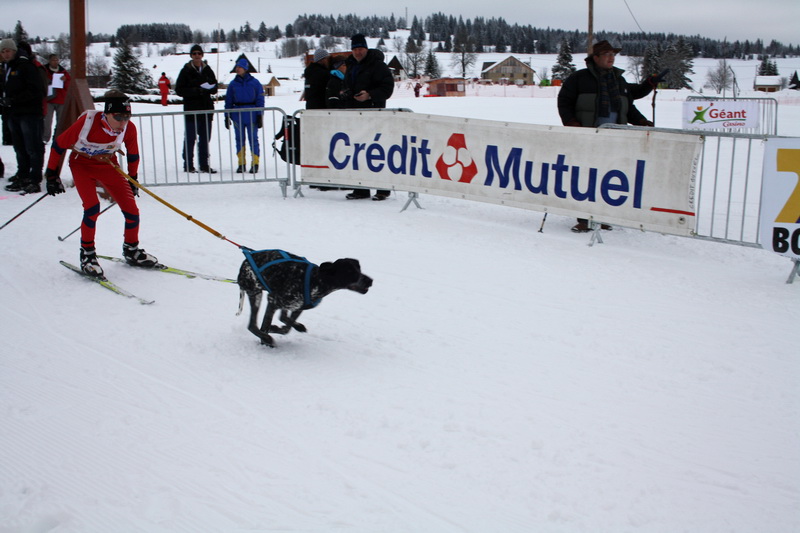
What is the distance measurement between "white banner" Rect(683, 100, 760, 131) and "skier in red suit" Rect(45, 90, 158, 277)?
15317 mm

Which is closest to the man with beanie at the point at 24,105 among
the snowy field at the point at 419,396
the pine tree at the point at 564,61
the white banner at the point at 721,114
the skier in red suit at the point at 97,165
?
the snowy field at the point at 419,396

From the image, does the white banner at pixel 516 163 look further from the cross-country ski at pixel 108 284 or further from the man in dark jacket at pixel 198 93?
the cross-country ski at pixel 108 284

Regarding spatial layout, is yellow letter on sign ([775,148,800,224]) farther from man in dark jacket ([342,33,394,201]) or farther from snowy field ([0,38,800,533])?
man in dark jacket ([342,33,394,201])

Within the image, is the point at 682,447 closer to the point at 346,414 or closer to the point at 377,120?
the point at 346,414

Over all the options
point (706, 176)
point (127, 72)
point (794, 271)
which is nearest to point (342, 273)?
point (794, 271)

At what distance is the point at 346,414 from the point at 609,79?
6140mm

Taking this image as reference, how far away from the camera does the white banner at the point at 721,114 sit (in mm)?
17703

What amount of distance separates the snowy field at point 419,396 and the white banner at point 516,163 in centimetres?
62

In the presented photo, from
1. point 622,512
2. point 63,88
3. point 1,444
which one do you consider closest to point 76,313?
point 1,444

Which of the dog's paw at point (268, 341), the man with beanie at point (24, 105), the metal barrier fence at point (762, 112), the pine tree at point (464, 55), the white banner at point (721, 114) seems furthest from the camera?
the pine tree at point (464, 55)

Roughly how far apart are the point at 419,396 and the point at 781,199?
4354mm

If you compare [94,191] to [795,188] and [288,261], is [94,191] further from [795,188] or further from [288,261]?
[795,188]

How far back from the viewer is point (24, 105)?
9883mm

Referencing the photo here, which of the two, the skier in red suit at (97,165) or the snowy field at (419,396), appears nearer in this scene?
the snowy field at (419,396)
